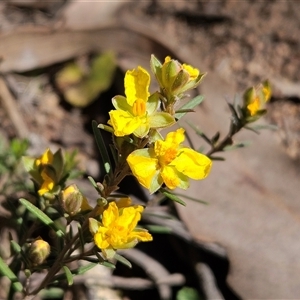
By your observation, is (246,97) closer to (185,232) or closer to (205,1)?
(185,232)

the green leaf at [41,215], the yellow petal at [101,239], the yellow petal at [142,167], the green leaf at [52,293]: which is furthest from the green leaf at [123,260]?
the green leaf at [52,293]

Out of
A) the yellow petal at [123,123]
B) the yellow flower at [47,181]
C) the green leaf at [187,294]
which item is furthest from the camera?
the green leaf at [187,294]

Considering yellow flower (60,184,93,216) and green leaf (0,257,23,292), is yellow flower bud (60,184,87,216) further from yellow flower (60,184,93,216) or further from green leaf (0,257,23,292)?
green leaf (0,257,23,292)

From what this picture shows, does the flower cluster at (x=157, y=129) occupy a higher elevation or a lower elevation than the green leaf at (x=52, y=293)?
higher

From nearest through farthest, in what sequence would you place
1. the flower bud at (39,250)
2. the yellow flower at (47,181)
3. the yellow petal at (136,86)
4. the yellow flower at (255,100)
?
the yellow petal at (136,86)
the flower bud at (39,250)
the yellow flower at (47,181)
the yellow flower at (255,100)

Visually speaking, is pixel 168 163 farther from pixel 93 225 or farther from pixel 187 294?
pixel 187 294

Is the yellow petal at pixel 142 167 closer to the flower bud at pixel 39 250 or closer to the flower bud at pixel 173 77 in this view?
the flower bud at pixel 173 77
